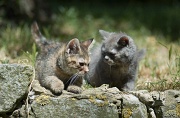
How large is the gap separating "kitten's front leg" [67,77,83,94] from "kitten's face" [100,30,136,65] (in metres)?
0.70

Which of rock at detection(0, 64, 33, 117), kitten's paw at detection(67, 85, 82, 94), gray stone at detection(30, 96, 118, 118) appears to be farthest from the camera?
kitten's paw at detection(67, 85, 82, 94)

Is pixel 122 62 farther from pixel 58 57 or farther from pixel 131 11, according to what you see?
pixel 131 11

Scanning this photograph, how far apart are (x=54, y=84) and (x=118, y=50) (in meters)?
1.28

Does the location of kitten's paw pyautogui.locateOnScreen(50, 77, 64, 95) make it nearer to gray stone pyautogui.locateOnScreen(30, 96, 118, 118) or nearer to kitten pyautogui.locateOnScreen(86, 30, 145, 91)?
gray stone pyautogui.locateOnScreen(30, 96, 118, 118)

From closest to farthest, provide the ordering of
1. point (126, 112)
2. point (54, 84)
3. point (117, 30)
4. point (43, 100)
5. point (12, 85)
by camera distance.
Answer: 1. point (12, 85)
2. point (43, 100)
3. point (126, 112)
4. point (54, 84)
5. point (117, 30)

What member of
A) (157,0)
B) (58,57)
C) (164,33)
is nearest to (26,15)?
(164,33)

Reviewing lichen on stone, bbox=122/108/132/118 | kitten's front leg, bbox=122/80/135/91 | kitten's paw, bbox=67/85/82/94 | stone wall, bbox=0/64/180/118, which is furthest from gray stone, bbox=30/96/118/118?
kitten's front leg, bbox=122/80/135/91

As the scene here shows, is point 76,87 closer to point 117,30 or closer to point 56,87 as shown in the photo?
point 56,87

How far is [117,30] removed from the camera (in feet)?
31.7

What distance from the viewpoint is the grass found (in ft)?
19.3

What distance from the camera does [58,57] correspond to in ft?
17.1

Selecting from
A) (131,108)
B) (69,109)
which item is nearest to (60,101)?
(69,109)

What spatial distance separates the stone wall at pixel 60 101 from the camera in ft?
14.8

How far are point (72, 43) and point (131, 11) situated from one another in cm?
690
